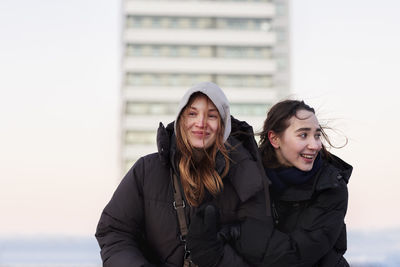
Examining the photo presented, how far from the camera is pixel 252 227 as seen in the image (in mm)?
2969

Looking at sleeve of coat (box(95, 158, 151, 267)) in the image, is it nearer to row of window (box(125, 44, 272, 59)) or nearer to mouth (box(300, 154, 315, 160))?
mouth (box(300, 154, 315, 160))

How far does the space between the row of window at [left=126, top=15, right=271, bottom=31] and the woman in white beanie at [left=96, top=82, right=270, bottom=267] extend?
52602 millimetres

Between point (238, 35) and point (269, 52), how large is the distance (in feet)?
12.3

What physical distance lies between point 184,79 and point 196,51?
3263mm

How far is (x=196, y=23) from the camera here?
183ft

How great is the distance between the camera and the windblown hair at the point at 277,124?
3.46 m

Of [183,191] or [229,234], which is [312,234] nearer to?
[229,234]

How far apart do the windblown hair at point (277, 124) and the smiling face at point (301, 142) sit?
37mm

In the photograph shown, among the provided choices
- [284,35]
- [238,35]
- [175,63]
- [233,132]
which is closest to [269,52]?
[238,35]

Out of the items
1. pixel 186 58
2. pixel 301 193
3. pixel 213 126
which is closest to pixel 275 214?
pixel 301 193

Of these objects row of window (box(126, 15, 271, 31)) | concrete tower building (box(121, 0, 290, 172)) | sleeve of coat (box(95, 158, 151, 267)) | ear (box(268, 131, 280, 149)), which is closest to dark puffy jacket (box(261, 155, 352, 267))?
ear (box(268, 131, 280, 149))

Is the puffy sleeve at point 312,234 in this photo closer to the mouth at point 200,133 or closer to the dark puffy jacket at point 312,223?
the dark puffy jacket at point 312,223

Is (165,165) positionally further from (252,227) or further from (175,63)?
(175,63)

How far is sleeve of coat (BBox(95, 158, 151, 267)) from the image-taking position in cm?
308
